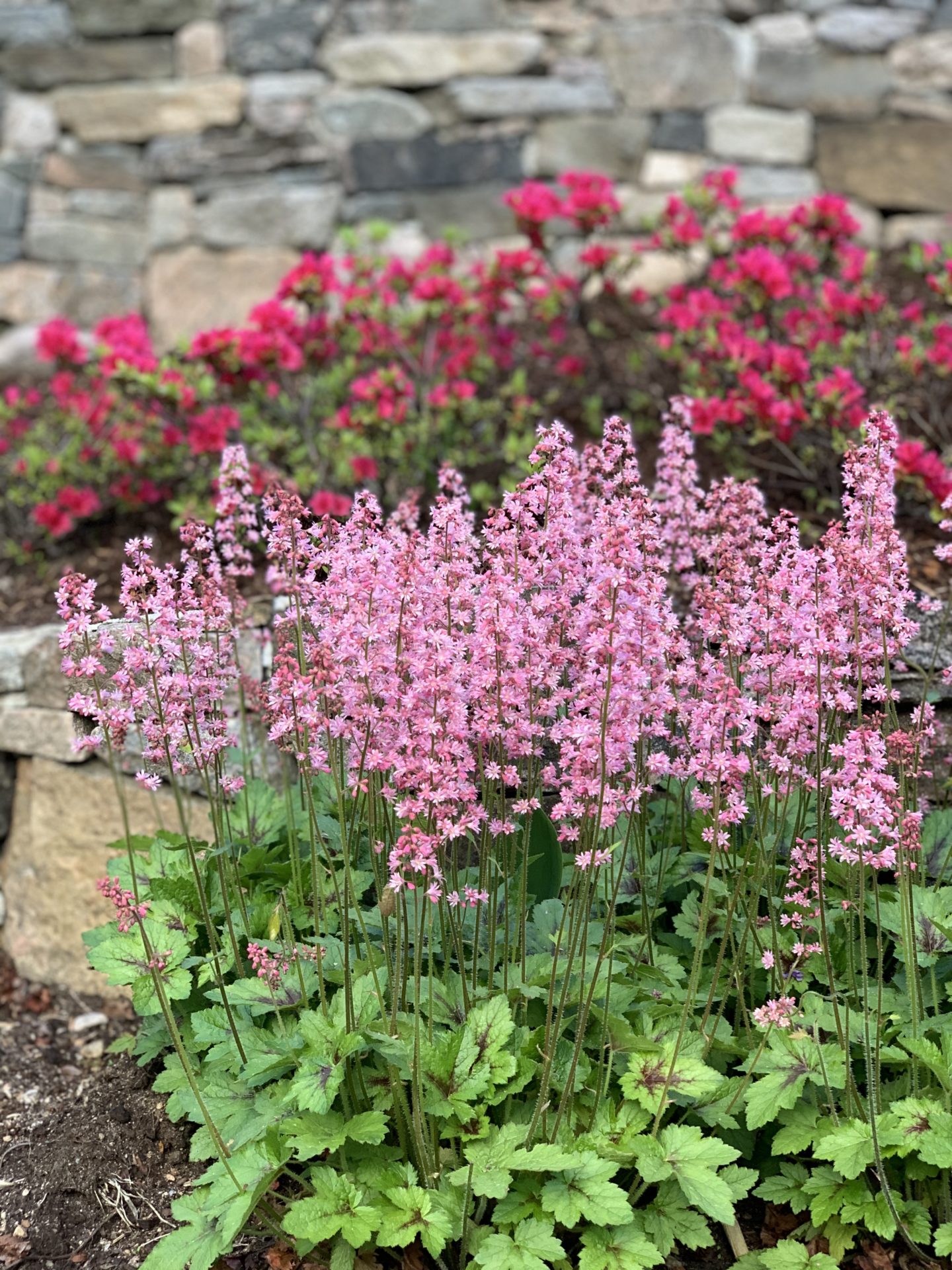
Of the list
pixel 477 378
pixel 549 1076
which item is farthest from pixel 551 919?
pixel 477 378

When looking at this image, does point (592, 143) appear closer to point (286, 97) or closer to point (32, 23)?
point (286, 97)

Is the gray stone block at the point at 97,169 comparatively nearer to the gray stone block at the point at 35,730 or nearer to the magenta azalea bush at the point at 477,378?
the magenta azalea bush at the point at 477,378

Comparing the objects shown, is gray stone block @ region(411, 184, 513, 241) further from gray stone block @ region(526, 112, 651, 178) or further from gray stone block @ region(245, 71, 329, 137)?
gray stone block @ region(245, 71, 329, 137)

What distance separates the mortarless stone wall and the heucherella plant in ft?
16.3

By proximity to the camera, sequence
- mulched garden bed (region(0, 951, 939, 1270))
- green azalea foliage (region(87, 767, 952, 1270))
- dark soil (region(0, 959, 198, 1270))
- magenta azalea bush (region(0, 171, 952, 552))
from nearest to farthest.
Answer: green azalea foliage (region(87, 767, 952, 1270)) < mulched garden bed (region(0, 951, 939, 1270)) < dark soil (region(0, 959, 198, 1270)) < magenta azalea bush (region(0, 171, 952, 552))

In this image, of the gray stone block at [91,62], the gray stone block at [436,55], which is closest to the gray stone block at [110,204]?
the gray stone block at [91,62]

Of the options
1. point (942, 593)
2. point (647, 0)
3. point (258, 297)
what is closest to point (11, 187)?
point (258, 297)

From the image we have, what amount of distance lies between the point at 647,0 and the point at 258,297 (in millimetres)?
2688

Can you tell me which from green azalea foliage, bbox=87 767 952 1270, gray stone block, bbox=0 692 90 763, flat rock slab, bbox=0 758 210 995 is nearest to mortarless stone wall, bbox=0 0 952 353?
gray stone block, bbox=0 692 90 763

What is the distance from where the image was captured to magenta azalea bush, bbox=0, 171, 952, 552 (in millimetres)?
4633

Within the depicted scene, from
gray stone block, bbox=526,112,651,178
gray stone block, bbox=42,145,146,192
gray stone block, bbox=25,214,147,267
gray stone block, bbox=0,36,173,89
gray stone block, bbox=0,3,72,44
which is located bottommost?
gray stone block, bbox=25,214,147,267

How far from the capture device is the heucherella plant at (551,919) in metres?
2.21

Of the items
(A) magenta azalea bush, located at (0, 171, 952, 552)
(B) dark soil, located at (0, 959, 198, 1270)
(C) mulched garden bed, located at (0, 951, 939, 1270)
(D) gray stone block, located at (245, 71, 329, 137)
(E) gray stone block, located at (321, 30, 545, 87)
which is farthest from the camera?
(D) gray stone block, located at (245, 71, 329, 137)

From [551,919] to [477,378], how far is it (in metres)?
3.28
